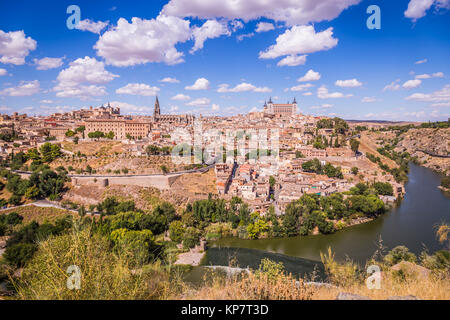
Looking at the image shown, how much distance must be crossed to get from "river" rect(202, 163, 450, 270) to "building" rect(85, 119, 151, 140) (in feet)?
62.4

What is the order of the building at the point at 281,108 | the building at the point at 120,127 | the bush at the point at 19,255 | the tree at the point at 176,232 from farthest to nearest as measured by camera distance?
1. the building at the point at 281,108
2. the building at the point at 120,127
3. the tree at the point at 176,232
4. the bush at the point at 19,255

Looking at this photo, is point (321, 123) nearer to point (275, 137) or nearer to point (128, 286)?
point (275, 137)

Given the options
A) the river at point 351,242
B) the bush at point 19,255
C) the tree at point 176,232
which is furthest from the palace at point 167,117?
the bush at point 19,255

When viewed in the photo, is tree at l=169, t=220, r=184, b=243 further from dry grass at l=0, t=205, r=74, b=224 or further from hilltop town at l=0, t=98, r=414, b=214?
dry grass at l=0, t=205, r=74, b=224

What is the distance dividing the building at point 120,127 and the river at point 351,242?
19.0m

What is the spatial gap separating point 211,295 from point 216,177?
18.4m

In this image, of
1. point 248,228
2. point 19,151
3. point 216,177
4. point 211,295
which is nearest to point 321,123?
point 216,177

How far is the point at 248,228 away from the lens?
Answer: 13.4 m

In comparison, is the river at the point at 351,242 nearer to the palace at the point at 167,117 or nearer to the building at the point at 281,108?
the palace at the point at 167,117

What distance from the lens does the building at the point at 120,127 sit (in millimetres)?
26656

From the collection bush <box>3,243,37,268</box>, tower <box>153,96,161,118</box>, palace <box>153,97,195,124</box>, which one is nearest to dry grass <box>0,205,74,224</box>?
bush <box>3,243,37,268</box>

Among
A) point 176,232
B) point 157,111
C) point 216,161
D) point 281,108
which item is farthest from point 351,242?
point 281,108
